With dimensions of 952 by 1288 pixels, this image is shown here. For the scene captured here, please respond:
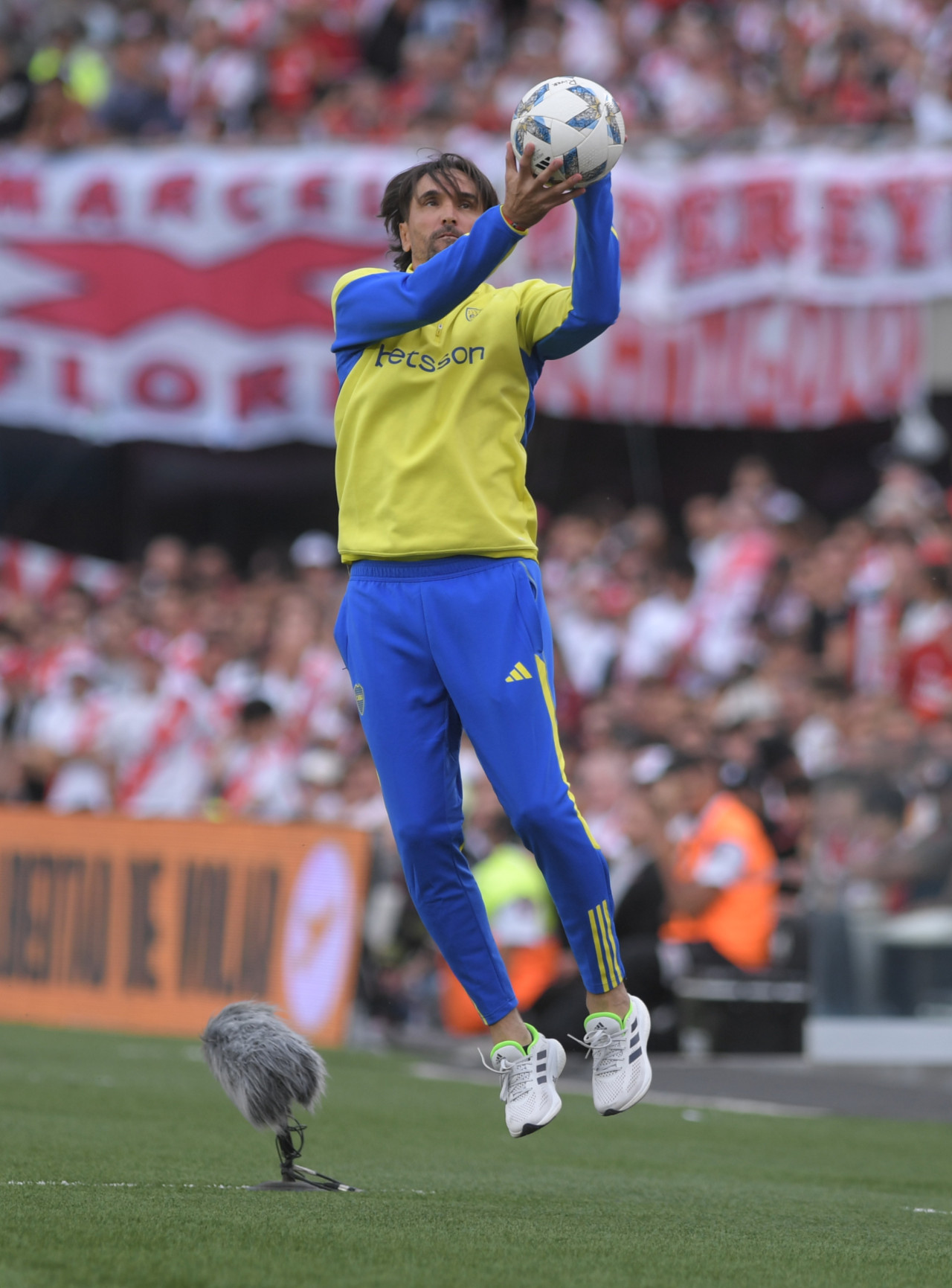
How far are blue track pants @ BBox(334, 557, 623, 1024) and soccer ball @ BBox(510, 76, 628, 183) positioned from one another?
3.21ft

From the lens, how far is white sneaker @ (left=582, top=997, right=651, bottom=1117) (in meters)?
4.87

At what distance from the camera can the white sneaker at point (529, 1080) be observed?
485cm

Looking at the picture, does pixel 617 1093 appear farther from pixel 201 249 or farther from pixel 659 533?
pixel 201 249

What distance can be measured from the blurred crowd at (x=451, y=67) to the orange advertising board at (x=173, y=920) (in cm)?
636

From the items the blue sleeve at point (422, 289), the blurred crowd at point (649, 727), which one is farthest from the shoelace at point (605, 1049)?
the blurred crowd at point (649, 727)

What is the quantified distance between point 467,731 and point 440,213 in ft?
4.34

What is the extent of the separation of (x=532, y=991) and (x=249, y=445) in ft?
24.9

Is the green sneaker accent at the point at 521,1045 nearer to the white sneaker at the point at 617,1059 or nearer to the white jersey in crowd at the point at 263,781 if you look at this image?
the white sneaker at the point at 617,1059

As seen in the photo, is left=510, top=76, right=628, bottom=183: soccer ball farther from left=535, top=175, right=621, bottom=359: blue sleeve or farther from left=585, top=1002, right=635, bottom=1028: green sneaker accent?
left=585, top=1002, right=635, bottom=1028: green sneaker accent

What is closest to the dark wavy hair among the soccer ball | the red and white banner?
the soccer ball

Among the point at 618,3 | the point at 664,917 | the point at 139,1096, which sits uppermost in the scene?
the point at 618,3

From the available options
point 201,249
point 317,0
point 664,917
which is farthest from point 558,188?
point 317,0

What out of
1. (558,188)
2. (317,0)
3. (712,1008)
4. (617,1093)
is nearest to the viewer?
(558,188)

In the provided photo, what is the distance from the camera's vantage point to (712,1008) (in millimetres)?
10344
